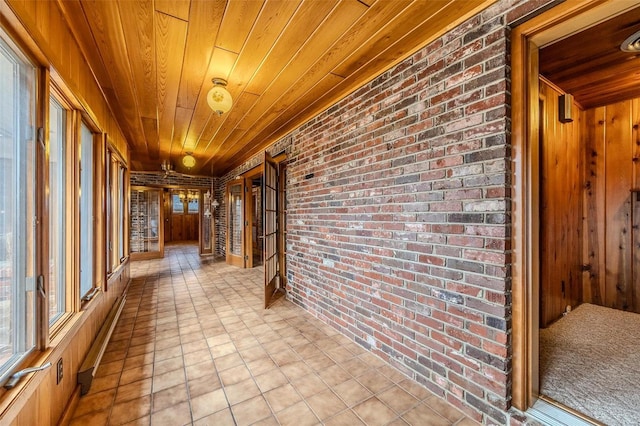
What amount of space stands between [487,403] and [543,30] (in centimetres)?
201

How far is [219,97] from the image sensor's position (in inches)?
92.8

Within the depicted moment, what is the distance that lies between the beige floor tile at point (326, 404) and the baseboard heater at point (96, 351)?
151 cm

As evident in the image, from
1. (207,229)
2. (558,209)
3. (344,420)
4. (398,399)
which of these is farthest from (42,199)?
(207,229)

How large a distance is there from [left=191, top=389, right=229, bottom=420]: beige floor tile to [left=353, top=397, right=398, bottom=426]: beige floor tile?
840mm

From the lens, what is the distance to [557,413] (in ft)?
4.61

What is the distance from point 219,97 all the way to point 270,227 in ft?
6.13

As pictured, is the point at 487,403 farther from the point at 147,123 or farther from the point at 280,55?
the point at 147,123

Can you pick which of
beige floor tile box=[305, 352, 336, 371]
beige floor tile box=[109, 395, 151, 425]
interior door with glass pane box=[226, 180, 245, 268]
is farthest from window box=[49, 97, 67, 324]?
interior door with glass pane box=[226, 180, 245, 268]

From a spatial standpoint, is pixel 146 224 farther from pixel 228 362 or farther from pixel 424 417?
pixel 424 417

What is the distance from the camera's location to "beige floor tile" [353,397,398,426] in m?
1.55

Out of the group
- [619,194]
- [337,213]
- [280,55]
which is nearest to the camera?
[280,55]

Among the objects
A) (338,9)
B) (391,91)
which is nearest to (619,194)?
(391,91)

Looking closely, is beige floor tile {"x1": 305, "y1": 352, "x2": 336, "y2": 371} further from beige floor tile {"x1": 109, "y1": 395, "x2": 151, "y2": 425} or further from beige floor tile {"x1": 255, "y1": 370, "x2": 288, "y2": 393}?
beige floor tile {"x1": 109, "y1": 395, "x2": 151, "y2": 425}

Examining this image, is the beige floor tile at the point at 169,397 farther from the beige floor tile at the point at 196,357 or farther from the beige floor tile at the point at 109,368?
the beige floor tile at the point at 109,368
